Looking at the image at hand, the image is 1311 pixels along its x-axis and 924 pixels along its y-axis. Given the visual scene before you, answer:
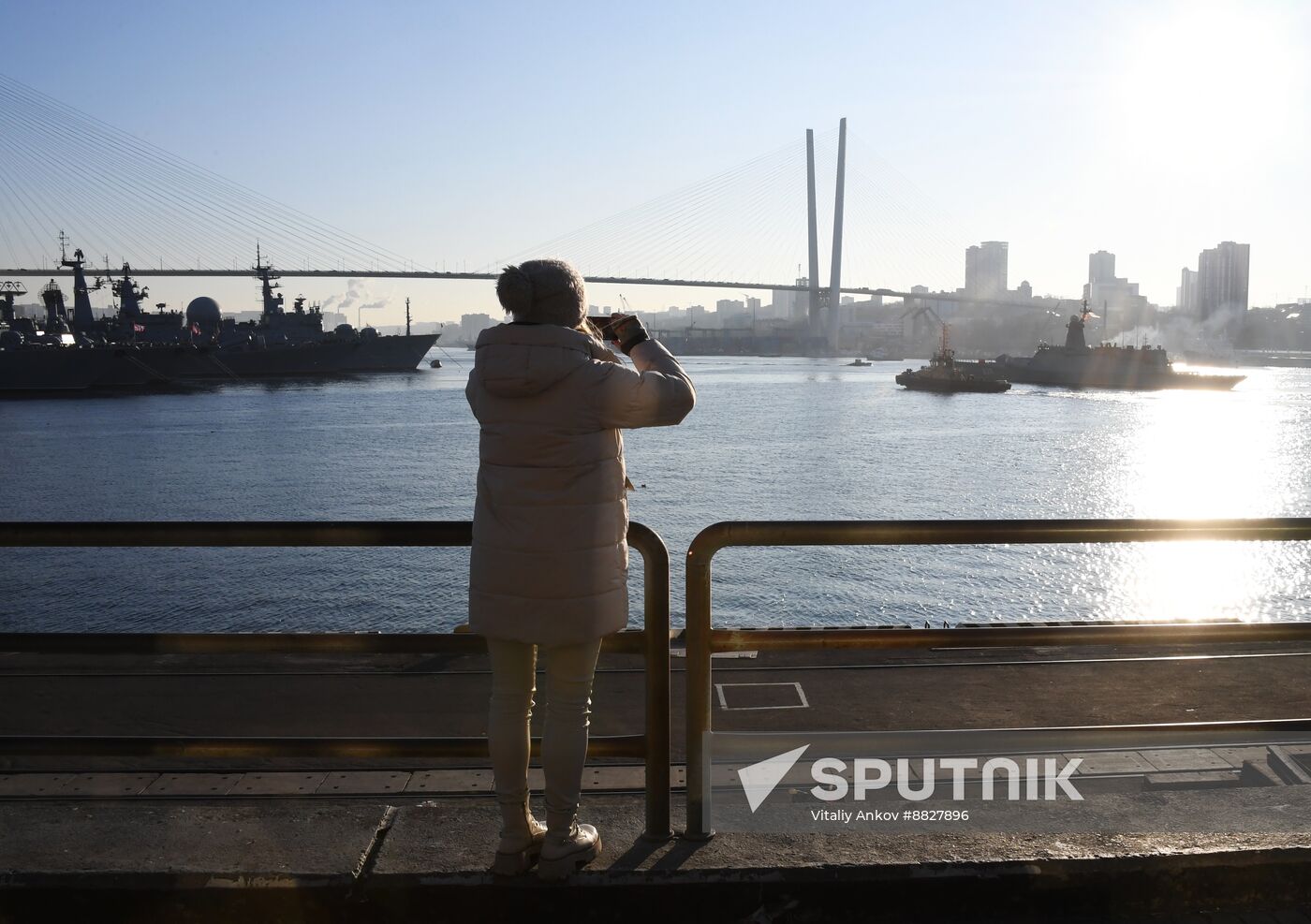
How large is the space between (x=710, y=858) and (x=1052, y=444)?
43.8 metres

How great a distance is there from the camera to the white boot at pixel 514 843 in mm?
2309

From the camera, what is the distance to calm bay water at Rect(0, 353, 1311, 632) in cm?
1739

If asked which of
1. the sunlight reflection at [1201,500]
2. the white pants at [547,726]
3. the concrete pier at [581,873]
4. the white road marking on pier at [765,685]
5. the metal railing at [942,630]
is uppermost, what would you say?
the metal railing at [942,630]

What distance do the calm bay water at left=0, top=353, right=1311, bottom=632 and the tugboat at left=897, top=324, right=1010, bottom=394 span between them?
9.88 m

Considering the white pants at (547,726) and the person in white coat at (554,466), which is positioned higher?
the person in white coat at (554,466)

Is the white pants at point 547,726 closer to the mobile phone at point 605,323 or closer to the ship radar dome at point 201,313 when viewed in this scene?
the mobile phone at point 605,323

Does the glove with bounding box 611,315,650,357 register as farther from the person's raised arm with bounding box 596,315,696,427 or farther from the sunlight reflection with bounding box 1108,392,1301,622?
the sunlight reflection with bounding box 1108,392,1301,622

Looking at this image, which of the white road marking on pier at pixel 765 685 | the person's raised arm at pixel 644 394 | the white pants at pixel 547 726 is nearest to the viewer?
the person's raised arm at pixel 644 394

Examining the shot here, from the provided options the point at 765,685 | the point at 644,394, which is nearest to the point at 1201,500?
the point at 765,685

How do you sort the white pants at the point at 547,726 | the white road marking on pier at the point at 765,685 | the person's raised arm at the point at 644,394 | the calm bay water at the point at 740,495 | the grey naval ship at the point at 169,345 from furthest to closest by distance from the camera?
1. the grey naval ship at the point at 169,345
2. the calm bay water at the point at 740,495
3. the white road marking on pier at the point at 765,685
4. the white pants at the point at 547,726
5. the person's raised arm at the point at 644,394

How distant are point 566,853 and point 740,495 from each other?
26.6 meters

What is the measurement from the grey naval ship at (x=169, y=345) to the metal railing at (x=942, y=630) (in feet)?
259

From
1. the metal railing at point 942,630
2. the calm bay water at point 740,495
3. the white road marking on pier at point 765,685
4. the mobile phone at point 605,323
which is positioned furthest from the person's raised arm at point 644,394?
the calm bay water at point 740,495

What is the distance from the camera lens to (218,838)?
8.25 ft
